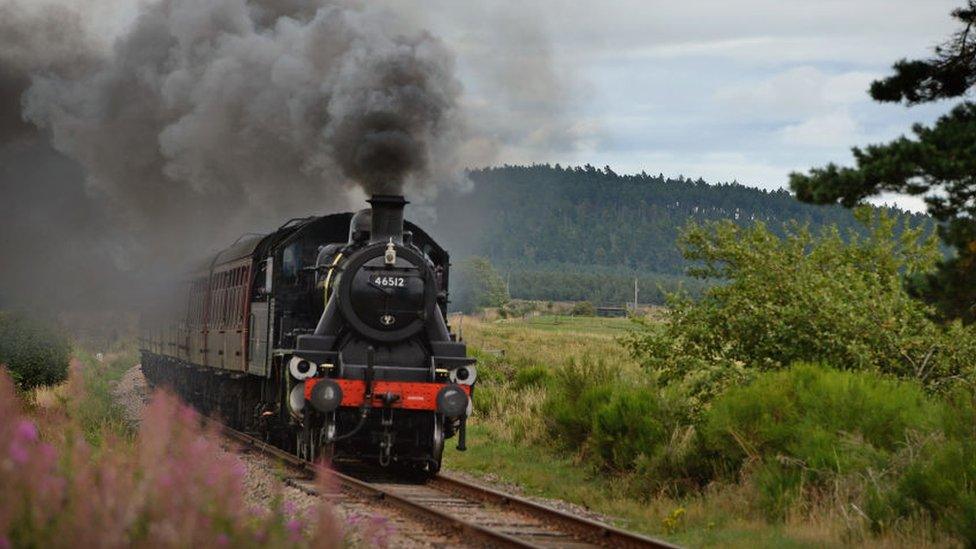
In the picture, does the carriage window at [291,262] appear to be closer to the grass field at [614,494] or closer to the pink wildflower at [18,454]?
the grass field at [614,494]

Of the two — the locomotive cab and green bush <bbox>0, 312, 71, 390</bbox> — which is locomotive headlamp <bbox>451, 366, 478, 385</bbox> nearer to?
the locomotive cab

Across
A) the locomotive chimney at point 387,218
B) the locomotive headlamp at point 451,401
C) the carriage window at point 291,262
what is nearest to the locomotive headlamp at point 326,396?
the locomotive headlamp at point 451,401

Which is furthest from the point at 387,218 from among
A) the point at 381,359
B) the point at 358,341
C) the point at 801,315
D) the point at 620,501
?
the point at 801,315

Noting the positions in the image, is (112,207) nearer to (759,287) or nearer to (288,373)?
(288,373)

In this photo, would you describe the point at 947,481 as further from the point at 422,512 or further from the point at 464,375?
the point at 464,375

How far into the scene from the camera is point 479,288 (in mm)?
118875

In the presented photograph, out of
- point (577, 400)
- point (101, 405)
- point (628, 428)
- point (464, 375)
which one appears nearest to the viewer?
point (464, 375)

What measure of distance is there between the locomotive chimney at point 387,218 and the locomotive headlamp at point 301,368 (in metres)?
1.82

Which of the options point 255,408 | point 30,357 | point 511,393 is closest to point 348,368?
point 255,408

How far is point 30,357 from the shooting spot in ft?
91.3

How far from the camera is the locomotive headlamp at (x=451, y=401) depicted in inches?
557

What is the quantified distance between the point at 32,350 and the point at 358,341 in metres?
16.1

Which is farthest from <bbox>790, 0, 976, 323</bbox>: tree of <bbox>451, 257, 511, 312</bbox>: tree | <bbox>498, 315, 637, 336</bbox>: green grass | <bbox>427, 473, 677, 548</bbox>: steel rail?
<bbox>451, 257, 511, 312</bbox>: tree

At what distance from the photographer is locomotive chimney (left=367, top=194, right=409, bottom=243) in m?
15.0
